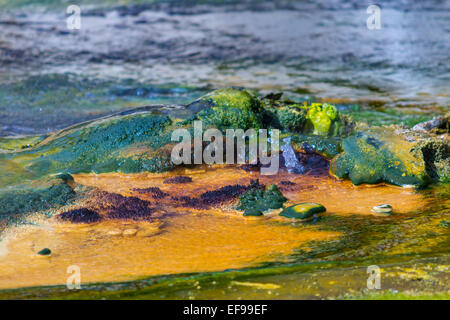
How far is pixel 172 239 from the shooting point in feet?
14.8

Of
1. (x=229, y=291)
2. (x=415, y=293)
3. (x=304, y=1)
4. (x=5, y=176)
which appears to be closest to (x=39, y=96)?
(x=5, y=176)

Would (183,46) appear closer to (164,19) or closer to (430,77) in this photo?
(164,19)

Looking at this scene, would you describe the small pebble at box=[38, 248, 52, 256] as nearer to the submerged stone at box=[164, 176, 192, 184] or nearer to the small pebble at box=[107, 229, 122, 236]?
the small pebble at box=[107, 229, 122, 236]

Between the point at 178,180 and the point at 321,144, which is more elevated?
the point at 321,144

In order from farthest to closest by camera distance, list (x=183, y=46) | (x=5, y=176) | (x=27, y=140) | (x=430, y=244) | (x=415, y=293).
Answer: (x=183, y=46), (x=27, y=140), (x=5, y=176), (x=430, y=244), (x=415, y=293)

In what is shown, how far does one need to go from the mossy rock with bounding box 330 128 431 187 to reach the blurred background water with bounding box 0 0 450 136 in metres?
2.35

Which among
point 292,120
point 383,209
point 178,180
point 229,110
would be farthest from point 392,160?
point 178,180

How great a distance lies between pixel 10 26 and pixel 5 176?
42.6 feet

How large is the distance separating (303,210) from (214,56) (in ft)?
29.4

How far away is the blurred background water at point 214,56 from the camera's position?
9578mm

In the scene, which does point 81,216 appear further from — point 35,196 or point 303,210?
point 303,210

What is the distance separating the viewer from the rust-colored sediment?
13.0 ft

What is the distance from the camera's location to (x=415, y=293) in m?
3.36

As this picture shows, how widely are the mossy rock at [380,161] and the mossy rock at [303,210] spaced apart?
1.05m
